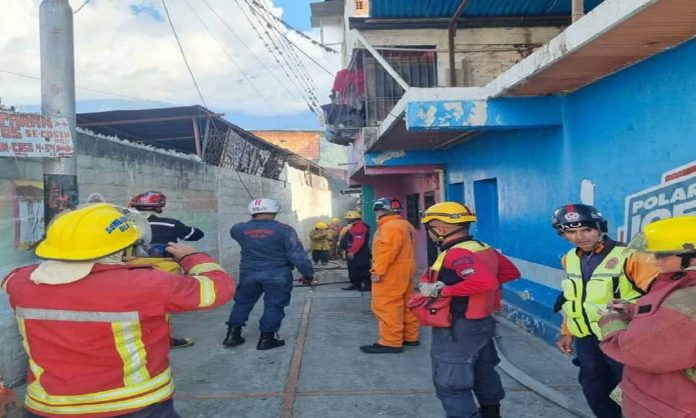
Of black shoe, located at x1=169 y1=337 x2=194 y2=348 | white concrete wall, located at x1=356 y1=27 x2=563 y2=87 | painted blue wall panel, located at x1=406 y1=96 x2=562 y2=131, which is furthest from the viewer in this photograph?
white concrete wall, located at x1=356 y1=27 x2=563 y2=87

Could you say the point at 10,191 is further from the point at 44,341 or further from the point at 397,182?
the point at 397,182

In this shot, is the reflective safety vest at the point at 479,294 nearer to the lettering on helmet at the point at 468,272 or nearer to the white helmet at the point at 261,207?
the lettering on helmet at the point at 468,272

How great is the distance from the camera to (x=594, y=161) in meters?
4.69

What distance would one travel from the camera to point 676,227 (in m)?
1.95

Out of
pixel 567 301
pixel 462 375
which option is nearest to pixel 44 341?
pixel 462 375

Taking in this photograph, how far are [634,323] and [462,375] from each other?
1309 mm

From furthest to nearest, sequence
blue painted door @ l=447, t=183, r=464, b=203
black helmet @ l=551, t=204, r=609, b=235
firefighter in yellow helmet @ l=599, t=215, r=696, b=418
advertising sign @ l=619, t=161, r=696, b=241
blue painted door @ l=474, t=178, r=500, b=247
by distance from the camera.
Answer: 1. blue painted door @ l=447, t=183, r=464, b=203
2. blue painted door @ l=474, t=178, r=500, b=247
3. advertising sign @ l=619, t=161, r=696, b=241
4. black helmet @ l=551, t=204, r=609, b=235
5. firefighter in yellow helmet @ l=599, t=215, r=696, b=418

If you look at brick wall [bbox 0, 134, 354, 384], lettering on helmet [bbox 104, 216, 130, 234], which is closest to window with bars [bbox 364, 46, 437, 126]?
brick wall [bbox 0, 134, 354, 384]

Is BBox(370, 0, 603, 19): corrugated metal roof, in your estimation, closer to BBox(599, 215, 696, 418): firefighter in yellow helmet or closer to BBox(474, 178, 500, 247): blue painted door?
BBox(474, 178, 500, 247): blue painted door

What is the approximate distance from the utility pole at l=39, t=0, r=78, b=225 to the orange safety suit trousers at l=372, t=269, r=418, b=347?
3.03 metres

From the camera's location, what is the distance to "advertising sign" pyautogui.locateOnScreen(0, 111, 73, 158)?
137 inches

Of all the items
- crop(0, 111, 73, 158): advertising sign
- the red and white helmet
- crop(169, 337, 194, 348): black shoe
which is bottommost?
crop(169, 337, 194, 348): black shoe

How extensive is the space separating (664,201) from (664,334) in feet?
7.64

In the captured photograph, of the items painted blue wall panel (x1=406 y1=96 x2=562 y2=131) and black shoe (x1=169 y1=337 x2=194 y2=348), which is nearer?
painted blue wall panel (x1=406 y1=96 x2=562 y2=131)
